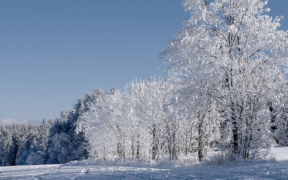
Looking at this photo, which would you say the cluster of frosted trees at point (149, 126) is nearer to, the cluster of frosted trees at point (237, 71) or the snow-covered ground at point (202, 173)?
the cluster of frosted trees at point (237, 71)

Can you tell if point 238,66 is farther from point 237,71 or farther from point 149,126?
point 149,126

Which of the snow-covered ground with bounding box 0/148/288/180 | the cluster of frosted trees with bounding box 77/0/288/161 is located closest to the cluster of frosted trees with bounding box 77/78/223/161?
the cluster of frosted trees with bounding box 77/0/288/161

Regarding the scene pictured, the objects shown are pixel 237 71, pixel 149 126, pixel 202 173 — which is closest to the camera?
pixel 202 173

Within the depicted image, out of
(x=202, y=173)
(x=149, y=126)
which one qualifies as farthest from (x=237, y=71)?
(x=149, y=126)

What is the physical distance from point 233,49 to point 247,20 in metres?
1.32

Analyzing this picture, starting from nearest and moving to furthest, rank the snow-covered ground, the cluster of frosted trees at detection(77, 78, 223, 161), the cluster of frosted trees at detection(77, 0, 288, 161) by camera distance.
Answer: the snow-covered ground < the cluster of frosted trees at detection(77, 0, 288, 161) < the cluster of frosted trees at detection(77, 78, 223, 161)

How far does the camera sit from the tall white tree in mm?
8820

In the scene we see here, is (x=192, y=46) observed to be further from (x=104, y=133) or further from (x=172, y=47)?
(x=104, y=133)

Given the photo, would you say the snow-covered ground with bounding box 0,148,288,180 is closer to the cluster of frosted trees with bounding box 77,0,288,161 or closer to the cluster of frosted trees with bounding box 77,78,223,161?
the cluster of frosted trees with bounding box 77,0,288,161

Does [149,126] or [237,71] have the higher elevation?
[237,71]

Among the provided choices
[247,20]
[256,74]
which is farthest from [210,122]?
[247,20]

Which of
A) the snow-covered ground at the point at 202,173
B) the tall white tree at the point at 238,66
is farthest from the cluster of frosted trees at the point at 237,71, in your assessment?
the snow-covered ground at the point at 202,173

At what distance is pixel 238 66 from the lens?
9.41m

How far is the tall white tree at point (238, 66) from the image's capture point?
8.82 meters
